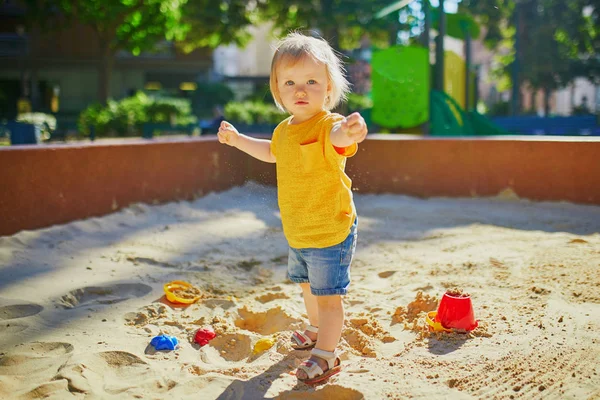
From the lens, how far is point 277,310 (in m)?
3.19

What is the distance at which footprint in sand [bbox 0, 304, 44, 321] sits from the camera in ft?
9.89

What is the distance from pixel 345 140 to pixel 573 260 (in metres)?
2.30

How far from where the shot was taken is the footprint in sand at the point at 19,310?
3.02 meters

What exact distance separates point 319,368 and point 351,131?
95 cm

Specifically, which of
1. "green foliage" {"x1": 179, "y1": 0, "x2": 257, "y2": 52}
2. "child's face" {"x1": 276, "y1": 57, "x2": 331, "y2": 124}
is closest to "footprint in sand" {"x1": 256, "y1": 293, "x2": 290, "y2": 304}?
"child's face" {"x1": 276, "y1": 57, "x2": 331, "y2": 124}

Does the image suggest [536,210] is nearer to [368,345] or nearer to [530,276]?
[530,276]

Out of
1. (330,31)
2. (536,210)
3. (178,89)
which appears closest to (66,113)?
(178,89)

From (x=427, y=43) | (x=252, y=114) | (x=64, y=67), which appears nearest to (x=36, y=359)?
(x=427, y=43)

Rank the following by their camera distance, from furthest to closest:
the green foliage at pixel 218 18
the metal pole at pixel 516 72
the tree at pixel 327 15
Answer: the tree at pixel 327 15
the green foliage at pixel 218 18
the metal pole at pixel 516 72

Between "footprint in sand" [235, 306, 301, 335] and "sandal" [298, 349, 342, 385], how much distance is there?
59 cm

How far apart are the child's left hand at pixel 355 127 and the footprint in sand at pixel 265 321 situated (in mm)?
1258

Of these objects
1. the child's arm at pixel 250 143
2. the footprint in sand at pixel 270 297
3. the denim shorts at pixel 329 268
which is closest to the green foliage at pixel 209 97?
the footprint in sand at pixel 270 297

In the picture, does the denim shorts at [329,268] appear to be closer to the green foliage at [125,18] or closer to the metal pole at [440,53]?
the metal pole at [440,53]

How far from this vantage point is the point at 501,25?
1091 inches
